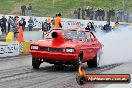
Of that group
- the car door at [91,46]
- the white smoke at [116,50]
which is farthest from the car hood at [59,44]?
the white smoke at [116,50]

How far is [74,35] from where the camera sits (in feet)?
43.5

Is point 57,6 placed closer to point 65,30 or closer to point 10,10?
point 10,10

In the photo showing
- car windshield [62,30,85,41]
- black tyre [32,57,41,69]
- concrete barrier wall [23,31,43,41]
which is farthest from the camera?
concrete barrier wall [23,31,43,41]

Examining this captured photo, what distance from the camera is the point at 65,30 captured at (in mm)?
13398

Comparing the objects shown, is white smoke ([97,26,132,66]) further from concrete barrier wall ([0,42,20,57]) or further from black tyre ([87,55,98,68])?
concrete barrier wall ([0,42,20,57])

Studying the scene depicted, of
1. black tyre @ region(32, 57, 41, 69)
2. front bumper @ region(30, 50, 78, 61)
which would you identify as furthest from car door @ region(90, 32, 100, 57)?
black tyre @ region(32, 57, 41, 69)

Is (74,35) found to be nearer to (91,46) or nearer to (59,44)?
(91,46)

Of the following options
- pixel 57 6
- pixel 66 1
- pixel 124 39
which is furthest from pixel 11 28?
pixel 66 1

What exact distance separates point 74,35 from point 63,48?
122 centimetres

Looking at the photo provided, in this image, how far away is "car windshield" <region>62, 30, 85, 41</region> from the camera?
43.0 ft

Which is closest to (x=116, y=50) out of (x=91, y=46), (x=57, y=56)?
(x=91, y=46)

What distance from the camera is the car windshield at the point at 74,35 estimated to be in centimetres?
1310

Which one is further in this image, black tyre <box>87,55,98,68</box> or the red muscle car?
black tyre <box>87,55,98,68</box>

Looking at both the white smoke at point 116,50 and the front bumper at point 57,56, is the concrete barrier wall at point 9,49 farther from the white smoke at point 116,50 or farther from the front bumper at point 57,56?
the front bumper at point 57,56
